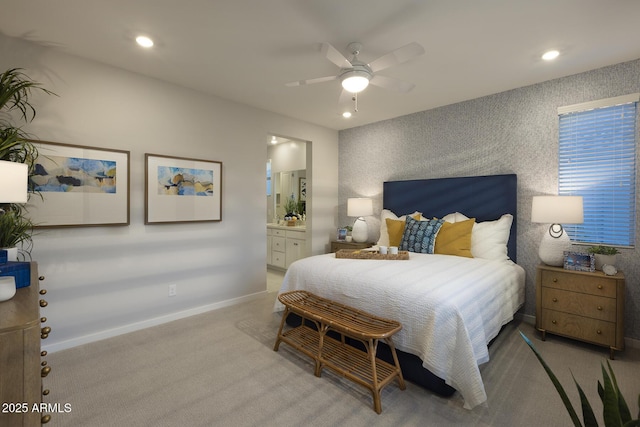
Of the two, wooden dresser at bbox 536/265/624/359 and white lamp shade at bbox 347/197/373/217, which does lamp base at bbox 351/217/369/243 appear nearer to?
white lamp shade at bbox 347/197/373/217

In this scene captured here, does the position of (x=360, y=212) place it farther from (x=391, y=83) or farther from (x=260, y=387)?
(x=260, y=387)

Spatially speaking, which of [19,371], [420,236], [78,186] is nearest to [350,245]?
[420,236]

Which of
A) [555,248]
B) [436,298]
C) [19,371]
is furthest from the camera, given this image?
[555,248]

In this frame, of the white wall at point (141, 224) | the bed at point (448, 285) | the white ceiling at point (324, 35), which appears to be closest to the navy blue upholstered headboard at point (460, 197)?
the bed at point (448, 285)

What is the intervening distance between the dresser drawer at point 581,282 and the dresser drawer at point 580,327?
232mm

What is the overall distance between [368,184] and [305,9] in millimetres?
3006

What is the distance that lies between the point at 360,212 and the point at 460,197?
1314 mm

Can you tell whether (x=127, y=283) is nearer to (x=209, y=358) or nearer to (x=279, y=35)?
(x=209, y=358)

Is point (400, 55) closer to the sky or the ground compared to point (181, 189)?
closer to the sky

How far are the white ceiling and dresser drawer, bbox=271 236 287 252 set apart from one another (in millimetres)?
2912

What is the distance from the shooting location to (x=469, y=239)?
322 cm

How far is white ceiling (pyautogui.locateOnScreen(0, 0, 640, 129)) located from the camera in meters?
1.97

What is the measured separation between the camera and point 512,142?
11.0 feet

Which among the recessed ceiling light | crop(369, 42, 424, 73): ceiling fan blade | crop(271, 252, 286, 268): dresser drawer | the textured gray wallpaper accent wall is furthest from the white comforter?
crop(271, 252, 286, 268): dresser drawer
